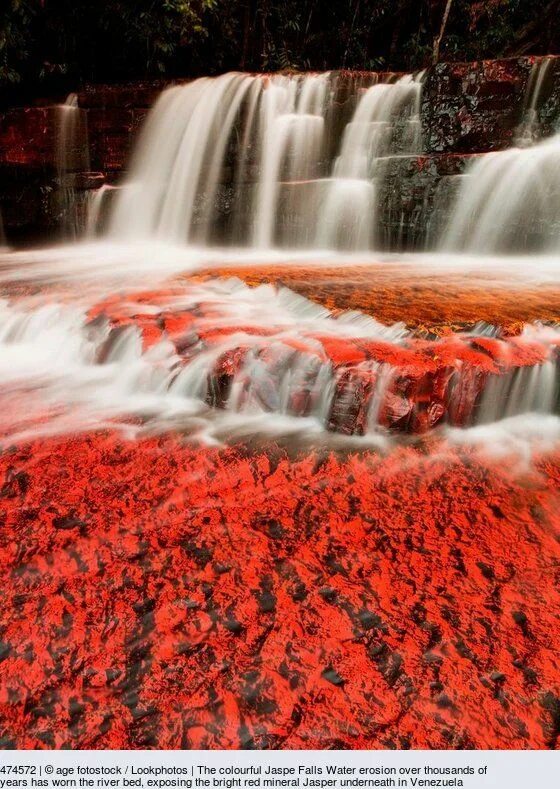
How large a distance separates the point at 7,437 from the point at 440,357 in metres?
3.05

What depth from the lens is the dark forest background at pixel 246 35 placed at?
11.2 meters

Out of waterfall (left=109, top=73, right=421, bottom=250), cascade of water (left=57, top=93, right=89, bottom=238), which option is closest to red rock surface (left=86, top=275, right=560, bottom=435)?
waterfall (left=109, top=73, right=421, bottom=250)

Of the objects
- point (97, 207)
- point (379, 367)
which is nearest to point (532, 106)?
point (379, 367)

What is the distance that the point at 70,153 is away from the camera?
400 inches

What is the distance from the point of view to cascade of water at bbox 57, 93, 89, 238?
9.99 meters

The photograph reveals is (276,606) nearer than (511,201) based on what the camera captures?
Yes

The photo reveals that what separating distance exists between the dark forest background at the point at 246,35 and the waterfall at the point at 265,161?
325 cm

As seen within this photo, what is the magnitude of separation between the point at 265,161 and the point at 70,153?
4.48 meters

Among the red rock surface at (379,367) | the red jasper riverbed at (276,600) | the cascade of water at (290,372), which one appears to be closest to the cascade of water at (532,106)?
the cascade of water at (290,372)

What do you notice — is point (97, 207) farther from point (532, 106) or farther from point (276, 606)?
point (276, 606)

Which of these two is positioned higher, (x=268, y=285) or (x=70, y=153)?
(x=70, y=153)

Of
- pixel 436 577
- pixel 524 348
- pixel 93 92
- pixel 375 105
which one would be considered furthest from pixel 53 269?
pixel 436 577

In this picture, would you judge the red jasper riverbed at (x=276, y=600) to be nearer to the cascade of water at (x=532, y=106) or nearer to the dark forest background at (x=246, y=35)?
the cascade of water at (x=532, y=106)

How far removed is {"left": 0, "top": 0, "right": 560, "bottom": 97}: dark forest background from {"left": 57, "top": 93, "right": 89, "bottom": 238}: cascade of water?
7.31 feet
